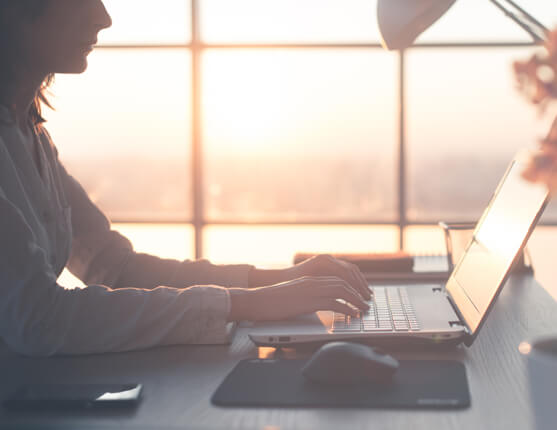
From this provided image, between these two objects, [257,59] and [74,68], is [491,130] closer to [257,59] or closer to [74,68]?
[257,59]

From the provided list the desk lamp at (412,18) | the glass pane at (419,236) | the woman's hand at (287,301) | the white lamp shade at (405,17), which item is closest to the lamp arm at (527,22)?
the desk lamp at (412,18)

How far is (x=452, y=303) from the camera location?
1.18m

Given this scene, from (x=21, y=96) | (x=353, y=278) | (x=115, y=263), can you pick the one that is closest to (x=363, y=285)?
(x=353, y=278)

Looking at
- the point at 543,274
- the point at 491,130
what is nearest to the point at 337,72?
the point at 491,130

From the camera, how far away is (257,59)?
377 cm

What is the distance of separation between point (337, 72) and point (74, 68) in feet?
8.78

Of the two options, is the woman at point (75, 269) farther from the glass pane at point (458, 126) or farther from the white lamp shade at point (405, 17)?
the glass pane at point (458, 126)

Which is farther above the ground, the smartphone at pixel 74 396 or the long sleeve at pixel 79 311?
the long sleeve at pixel 79 311

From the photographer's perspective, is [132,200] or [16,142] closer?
[16,142]

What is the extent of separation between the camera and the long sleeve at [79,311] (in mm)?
923

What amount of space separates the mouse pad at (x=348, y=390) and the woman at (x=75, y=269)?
0.16 metres

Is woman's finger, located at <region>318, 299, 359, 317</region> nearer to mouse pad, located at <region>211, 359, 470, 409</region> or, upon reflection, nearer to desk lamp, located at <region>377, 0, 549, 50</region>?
mouse pad, located at <region>211, 359, 470, 409</region>

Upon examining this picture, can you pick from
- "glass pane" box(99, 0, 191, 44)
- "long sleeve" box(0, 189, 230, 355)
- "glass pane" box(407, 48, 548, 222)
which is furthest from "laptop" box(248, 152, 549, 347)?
"glass pane" box(99, 0, 191, 44)

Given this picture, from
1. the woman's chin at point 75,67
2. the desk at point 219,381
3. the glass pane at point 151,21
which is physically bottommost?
the desk at point 219,381
